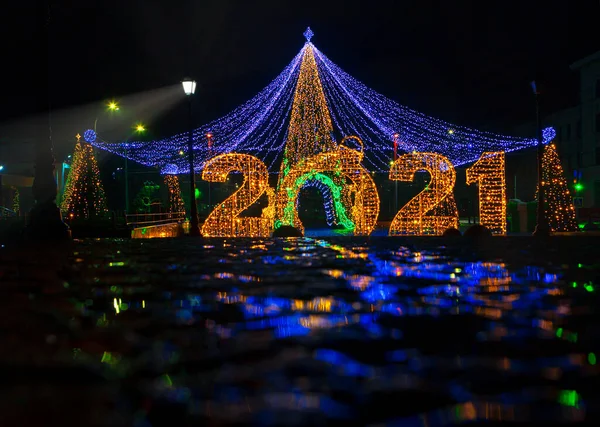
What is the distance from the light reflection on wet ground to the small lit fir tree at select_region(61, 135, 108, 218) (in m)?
28.6

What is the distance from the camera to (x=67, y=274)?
23.3 ft

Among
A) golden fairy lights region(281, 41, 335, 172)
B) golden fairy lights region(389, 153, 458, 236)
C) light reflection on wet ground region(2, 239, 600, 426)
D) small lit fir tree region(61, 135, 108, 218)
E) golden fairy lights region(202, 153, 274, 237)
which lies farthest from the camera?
small lit fir tree region(61, 135, 108, 218)

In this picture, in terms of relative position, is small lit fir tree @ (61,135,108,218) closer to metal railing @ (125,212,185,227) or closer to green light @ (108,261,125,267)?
metal railing @ (125,212,185,227)

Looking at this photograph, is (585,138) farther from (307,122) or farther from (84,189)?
(84,189)

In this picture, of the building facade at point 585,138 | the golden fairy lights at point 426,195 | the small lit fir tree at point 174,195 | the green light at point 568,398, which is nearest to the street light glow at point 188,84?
the golden fairy lights at point 426,195

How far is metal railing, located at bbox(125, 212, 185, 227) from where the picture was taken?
2782 cm

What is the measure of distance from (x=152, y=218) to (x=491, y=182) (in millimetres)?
19913

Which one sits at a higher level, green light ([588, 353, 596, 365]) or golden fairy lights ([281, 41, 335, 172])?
golden fairy lights ([281, 41, 335, 172])

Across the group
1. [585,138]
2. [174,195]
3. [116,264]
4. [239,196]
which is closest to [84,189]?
[174,195]

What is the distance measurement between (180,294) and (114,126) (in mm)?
61766

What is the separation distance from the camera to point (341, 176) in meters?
24.6

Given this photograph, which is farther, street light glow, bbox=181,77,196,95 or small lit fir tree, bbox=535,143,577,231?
small lit fir tree, bbox=535,143,577,231

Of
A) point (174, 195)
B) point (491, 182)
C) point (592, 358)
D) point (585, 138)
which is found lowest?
point (592, 358)

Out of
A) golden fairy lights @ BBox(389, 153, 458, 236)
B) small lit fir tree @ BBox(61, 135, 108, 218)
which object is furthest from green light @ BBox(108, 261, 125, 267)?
small lit fir tree @ BBox(61, 135, 108, 218)
